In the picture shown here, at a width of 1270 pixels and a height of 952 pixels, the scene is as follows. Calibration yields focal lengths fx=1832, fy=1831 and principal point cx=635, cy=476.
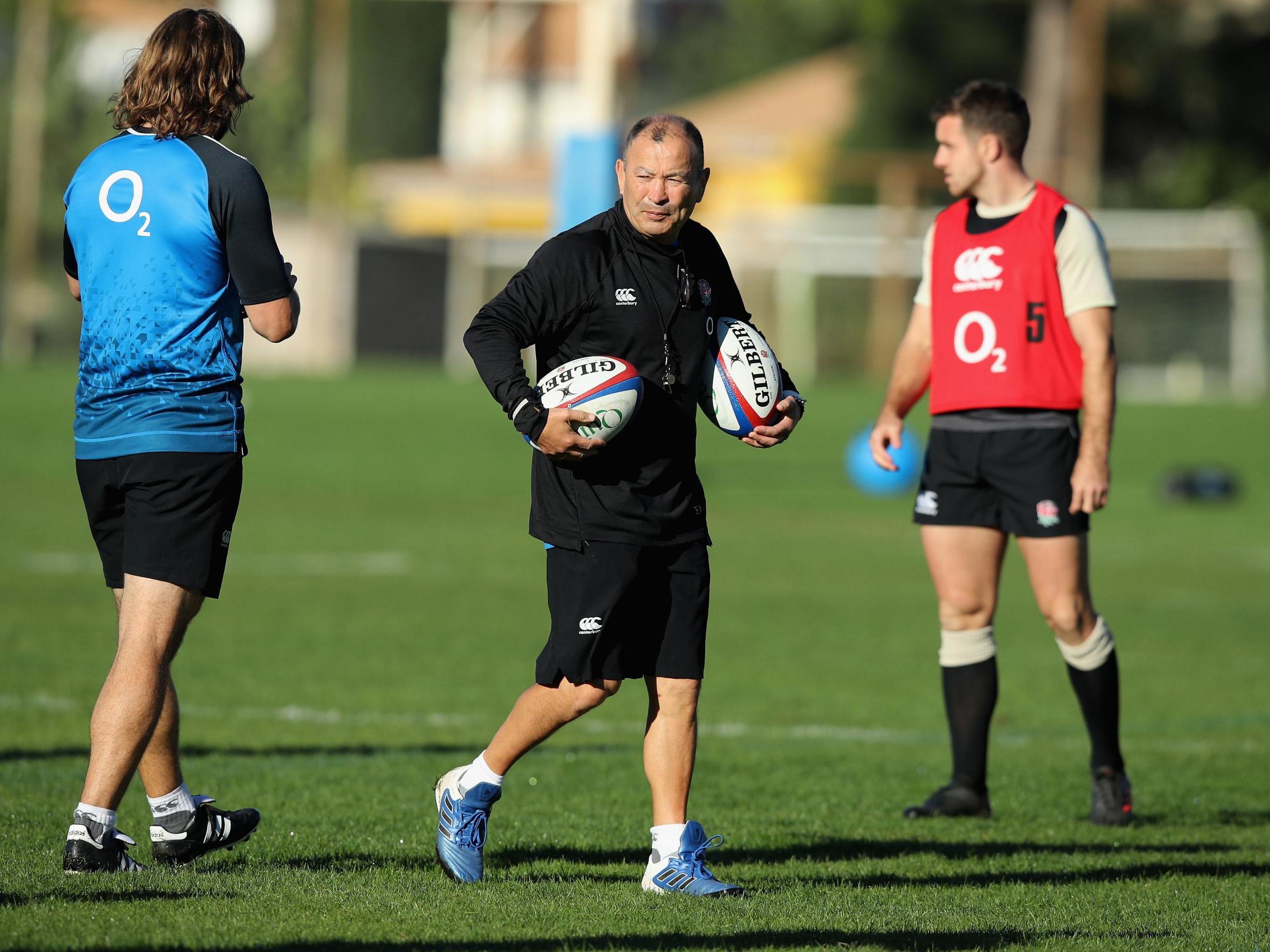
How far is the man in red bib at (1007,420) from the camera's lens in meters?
6.69

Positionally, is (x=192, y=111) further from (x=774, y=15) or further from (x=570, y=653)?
(x=774, y=15)

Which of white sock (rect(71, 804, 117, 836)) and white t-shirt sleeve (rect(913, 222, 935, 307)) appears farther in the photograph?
white t-shirt sleeve (rect(913, 222, 935, 307))

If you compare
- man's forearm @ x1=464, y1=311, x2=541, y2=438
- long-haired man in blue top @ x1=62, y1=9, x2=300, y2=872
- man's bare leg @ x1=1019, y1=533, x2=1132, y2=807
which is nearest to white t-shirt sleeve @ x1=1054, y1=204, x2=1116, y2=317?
man's bare leg @ x1=1019, y1=533, x2=1132, y2=807

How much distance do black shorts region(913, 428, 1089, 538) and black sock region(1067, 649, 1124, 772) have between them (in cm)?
59

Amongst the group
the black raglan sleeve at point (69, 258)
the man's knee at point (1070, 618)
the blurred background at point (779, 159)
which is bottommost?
the man's knee at point (1070, 618)

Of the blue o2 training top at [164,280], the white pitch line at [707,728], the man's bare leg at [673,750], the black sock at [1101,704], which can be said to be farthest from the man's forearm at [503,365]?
the white pitch line at [707,728]

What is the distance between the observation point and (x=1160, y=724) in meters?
9.16

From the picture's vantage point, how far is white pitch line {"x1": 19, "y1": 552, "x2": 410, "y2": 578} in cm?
1433

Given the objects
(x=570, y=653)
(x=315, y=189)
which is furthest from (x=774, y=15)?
(x=570, y=653)

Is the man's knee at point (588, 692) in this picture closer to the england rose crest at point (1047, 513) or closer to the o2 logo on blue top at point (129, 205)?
the o2 logo on blue top at point (129, 205)

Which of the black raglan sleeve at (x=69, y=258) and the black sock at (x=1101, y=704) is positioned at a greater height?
the black raglan sleeve at (x=69, y=258)

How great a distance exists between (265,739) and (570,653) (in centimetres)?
323

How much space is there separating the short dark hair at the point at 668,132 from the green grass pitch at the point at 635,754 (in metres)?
2.09

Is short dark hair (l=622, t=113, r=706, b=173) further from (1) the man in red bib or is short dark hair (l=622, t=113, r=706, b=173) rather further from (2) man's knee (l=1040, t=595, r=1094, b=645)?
(2) man's knee (l=1040, t=595, r=1094, b=645)
